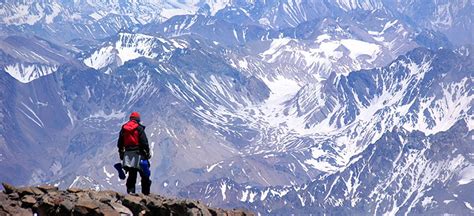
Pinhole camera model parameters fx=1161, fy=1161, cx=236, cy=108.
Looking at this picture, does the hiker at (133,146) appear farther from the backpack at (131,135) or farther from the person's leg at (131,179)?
the person's leg at (131,179)

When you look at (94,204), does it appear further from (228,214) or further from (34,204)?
(228,214)

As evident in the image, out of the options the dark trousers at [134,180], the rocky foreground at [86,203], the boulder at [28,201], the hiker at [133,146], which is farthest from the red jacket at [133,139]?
the boulder at [28,201]

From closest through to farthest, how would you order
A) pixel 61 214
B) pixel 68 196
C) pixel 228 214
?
pixel 61 214 → pixel 68 196 → pixel 228 214

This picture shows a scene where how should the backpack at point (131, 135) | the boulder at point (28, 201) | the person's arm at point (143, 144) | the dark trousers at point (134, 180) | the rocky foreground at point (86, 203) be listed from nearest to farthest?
1. the rocky foreground at point (86, 203)
2. the boulder at point (28, 201)
3. the person's arm at point (143, 144)
4. the backpack at point (131, 135)
5. the dark trousers at point (134, 180)

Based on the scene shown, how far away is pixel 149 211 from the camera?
50.4 m

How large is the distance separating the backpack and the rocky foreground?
2.38 metres

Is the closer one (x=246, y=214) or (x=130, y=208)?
(x=130, y=208)

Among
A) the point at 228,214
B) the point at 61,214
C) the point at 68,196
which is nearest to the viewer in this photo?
the point at 61,214

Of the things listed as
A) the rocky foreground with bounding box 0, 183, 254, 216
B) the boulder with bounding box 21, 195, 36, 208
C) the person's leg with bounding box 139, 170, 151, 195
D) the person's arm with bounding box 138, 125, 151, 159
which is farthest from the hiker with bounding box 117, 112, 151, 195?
the boulder with bounding box 21, 195, 36, 208

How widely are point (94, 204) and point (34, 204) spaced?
283 centimetres

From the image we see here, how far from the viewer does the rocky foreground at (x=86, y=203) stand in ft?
155

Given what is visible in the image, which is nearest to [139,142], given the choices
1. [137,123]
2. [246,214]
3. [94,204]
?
[137,123]

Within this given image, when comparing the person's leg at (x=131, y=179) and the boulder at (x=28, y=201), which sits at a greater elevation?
the person's leg at (x=131, y=179)

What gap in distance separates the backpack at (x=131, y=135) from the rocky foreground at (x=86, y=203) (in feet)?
7.81
